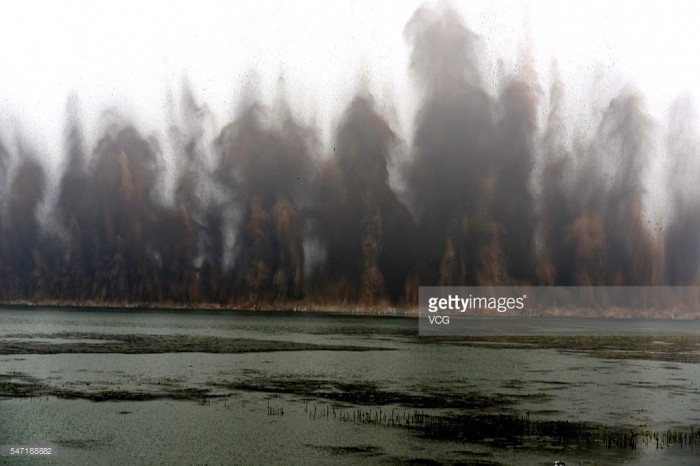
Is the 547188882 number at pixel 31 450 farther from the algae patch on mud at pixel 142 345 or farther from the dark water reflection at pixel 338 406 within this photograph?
the algae patch on mud at pixel 142 345

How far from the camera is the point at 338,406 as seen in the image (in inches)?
1272

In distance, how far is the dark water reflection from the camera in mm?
24484

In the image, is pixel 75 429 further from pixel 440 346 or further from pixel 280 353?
pixel 440 346

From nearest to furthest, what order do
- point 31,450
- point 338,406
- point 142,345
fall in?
point 31,450 → point 338,406 → point 142,345

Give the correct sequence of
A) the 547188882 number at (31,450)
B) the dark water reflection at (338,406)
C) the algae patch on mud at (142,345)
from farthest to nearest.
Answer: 1. the algae patch on mud at (142,345)
2. the dark water reflection at (338,406)
3. the 547188882 number at (31,450)

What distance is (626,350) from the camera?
65.9 meters

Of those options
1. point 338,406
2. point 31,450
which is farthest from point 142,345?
point 31,450

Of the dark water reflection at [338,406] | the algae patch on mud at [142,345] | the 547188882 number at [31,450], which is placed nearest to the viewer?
the 547188882 number at [31,450]

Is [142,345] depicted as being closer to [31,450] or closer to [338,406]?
[338,406]

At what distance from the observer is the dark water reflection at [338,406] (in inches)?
964

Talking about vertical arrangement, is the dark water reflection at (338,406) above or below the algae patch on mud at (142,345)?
below

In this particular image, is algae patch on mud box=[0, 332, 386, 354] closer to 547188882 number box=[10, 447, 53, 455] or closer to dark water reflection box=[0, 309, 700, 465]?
dark water reflection box=[0, 309, 700, 465]

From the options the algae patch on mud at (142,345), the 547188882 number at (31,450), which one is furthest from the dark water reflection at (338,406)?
the algae patch on mud at (142,345)

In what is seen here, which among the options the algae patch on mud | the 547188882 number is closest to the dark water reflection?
the 547188882 number
